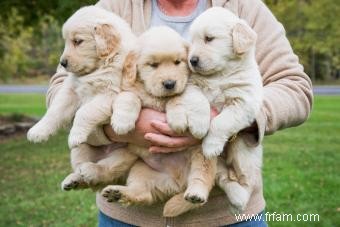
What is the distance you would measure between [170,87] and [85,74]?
1.58ft

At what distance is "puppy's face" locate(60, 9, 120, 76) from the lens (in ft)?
10.1

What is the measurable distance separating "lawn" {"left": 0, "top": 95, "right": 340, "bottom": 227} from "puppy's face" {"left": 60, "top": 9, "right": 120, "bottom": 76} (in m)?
4.81

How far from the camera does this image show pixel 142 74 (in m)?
3.05

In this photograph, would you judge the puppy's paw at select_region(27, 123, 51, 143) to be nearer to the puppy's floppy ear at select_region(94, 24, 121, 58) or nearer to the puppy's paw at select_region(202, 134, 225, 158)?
the puppy's floppy ear at select_region(94, 24, 121, 58)

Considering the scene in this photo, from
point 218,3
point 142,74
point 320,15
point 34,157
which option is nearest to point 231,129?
point 142,74

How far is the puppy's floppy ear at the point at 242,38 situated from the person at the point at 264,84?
0.97 ft

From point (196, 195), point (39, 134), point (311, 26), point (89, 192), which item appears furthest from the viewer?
point (311, 26)

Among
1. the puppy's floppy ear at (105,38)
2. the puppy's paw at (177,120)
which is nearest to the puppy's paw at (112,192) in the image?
the puppy's paw at (177,120)

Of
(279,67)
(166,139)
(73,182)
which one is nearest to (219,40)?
(279,67)

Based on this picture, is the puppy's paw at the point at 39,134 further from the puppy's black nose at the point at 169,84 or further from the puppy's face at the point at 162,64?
the puppy's black nose at the point at 169,84

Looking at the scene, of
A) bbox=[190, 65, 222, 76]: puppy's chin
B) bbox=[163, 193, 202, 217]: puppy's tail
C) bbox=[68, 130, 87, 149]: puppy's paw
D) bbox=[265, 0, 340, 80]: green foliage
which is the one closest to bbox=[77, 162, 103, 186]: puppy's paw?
bbox=[68, 130, 87, 149]: puppy's paw

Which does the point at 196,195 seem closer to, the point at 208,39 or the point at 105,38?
the point at 208,39

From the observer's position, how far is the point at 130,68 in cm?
304

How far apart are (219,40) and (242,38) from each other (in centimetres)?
12
